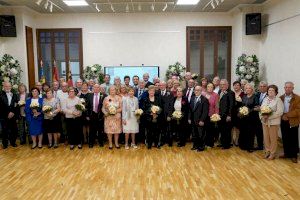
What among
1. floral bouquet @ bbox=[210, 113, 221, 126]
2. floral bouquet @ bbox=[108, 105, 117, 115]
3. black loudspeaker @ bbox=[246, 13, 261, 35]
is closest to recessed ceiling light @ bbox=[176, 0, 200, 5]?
black loudspeaker @ bbox=[246, 13, 261, 35]

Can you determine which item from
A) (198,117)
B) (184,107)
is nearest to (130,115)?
(184,107)

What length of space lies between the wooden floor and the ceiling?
171 inches

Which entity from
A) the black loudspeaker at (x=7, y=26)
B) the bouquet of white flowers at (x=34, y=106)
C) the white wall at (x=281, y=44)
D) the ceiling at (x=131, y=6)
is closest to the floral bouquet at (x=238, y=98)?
the white wall at (x=281, y=44)

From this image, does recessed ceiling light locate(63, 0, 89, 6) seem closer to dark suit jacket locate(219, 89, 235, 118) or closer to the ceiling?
the ceiling

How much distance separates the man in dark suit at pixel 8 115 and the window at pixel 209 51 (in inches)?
238

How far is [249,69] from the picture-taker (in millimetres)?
9805

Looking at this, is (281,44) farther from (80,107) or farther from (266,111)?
(80,107)

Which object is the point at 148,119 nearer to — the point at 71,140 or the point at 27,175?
the point at 71,140

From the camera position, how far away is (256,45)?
33.7ft

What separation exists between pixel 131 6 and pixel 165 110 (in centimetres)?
404

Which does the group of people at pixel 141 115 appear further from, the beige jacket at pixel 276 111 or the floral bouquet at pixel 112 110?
the beige jacket at pixel 276 111

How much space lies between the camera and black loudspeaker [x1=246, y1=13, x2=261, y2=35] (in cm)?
973

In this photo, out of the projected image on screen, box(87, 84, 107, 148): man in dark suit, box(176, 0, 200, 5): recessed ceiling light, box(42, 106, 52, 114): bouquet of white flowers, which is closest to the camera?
box(42, 106, 52, 114): bouquet of white flowers

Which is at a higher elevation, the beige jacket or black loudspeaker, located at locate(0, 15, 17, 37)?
black loudspeaker, located at locate(0, 15, 17, 37)
